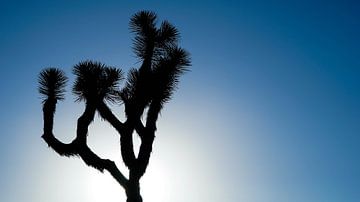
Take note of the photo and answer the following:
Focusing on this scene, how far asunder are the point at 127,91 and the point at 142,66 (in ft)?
2.52

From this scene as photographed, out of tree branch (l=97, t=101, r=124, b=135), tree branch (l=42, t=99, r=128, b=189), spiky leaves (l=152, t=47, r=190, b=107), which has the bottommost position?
tree branch (l=42, t=99, r=128, b=189)

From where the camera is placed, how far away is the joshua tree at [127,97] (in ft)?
30.2

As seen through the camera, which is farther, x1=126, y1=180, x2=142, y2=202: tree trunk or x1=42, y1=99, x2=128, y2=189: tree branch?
x1=42, y1=99, x2=128, y2=189: tree branch

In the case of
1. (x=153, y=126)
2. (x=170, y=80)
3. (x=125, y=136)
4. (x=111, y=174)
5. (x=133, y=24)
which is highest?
(x=133, y=24)

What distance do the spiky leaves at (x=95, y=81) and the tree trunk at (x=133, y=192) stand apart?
2251mm

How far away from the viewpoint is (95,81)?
9945mm

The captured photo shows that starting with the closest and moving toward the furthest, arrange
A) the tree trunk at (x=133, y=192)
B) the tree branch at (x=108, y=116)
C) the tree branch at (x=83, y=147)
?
the tree trunk at (x=133, y=192) < the tree branch at (x=83, y=147) < the tree branch at (x=108, y=116)

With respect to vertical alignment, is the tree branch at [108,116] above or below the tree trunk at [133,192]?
above

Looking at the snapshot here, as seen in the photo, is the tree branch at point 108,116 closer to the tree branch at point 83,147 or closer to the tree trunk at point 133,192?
the tree branch at point 83,147

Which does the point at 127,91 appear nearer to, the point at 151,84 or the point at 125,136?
the point at 151,84

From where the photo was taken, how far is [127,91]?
404 inches

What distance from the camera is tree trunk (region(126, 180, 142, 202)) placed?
882 centimetres

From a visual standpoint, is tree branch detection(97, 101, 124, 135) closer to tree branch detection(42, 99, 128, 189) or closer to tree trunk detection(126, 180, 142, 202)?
tree branch detection(42, 99, 128, 189)

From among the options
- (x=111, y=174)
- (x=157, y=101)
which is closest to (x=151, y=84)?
(x=157, y=101)
